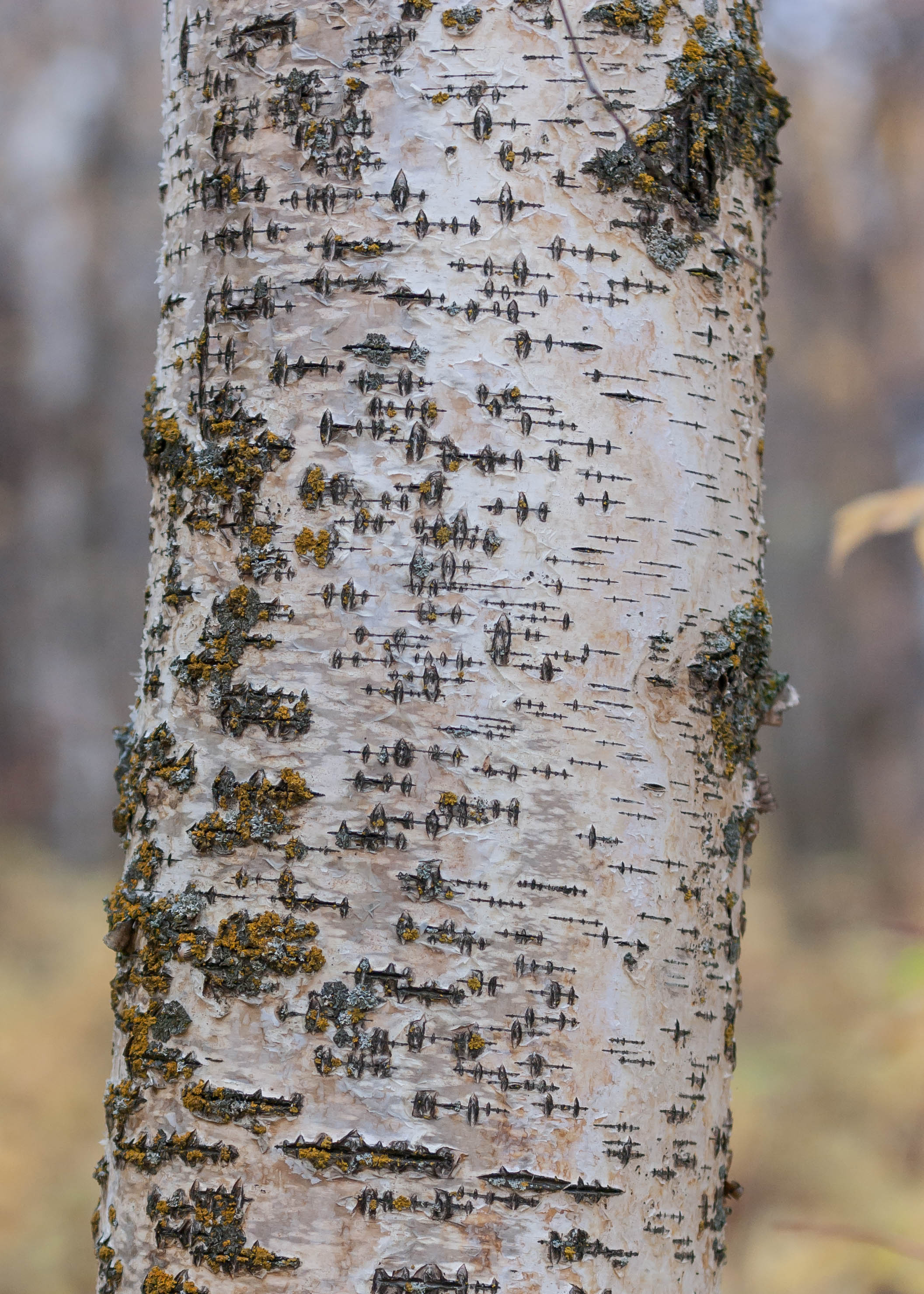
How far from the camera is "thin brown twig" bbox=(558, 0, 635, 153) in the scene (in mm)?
995

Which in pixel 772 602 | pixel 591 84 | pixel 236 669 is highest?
pixel 772 602

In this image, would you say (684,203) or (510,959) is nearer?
(510,959)

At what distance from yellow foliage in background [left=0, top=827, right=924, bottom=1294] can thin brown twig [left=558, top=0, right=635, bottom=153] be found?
→ 2.27 metres

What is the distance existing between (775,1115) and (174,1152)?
172 inches

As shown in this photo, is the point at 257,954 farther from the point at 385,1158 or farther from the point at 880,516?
the point at 880,516

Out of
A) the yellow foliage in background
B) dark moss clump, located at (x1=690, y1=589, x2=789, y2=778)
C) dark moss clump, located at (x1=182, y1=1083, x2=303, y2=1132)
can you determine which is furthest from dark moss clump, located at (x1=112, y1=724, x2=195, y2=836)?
the yellow foliage in background

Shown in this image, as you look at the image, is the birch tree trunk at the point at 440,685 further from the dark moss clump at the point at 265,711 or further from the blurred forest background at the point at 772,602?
the blurred forest background at the point at 772,602

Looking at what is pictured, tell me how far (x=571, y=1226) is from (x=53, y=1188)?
4.32 m

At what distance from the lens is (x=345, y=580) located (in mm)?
966

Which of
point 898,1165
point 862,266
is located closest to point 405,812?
point 898,1165

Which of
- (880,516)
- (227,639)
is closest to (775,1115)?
(880,516)

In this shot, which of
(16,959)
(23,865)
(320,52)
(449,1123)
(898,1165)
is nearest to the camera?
(449,1123)

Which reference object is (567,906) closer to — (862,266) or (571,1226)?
(571,1226)

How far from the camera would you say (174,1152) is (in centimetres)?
96
